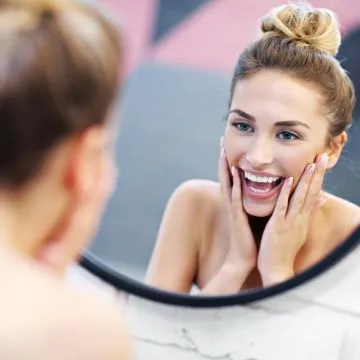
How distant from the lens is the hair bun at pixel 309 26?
65 centimetres

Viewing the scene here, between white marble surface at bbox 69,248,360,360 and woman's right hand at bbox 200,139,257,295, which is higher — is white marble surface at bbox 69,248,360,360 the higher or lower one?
the lower one

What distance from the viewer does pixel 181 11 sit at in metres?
0.75

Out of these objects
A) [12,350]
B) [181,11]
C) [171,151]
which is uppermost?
[181,11]

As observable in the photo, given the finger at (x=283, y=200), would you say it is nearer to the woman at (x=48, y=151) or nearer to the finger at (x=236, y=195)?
the finger at (x=236, y=195)

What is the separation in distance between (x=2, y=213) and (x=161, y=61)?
382mm

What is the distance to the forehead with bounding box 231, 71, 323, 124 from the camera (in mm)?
664

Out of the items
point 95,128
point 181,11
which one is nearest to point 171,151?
point 181,11

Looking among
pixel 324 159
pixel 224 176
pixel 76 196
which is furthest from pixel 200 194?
pixel 76 196

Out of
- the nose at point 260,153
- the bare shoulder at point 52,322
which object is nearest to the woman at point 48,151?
the bare shoulder at point 52,322

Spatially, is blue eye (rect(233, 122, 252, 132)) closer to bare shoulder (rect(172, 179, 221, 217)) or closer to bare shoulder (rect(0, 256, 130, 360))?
bare shoulder (rect(172, 179, 221, 217))

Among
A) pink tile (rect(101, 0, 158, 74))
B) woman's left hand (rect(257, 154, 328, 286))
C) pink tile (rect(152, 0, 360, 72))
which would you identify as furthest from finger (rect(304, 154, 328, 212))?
pink tile (rect(101, 0, 158, 74))

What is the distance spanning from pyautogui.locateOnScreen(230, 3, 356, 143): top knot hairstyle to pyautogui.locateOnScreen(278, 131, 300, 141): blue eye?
0.11 ft

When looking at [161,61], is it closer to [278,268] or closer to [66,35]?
[278,268]

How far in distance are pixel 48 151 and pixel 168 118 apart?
330 millimetres
